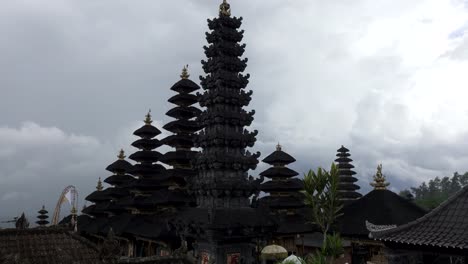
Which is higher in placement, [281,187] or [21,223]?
[281,187]

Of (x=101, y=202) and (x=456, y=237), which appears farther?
(x=101, y=202)

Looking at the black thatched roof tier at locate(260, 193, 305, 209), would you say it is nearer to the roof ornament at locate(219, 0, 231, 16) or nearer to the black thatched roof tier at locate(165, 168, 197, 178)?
the black thatched roof tier at locate(165, 168, 197, 178)

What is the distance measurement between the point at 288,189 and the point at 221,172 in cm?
1187

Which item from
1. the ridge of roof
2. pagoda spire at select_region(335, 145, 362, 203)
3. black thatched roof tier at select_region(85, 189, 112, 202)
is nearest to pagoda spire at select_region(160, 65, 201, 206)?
black thatched roof tier at select_region(85, 189, 112, 202)

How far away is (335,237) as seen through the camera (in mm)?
14867

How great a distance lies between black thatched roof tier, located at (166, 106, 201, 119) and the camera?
3728 cm

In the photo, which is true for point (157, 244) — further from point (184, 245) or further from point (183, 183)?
point (184, 245)

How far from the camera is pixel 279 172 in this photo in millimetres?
37188

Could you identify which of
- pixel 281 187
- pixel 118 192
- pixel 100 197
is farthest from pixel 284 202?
pixel 100 197

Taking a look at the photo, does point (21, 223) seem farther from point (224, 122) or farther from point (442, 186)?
point (442, 186)

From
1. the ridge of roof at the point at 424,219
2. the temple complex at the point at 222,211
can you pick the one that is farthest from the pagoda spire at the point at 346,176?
the ridge of roof at the point at 424,219

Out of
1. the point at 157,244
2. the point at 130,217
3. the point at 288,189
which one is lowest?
the point at 157,244

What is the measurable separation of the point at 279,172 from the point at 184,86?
531 inches

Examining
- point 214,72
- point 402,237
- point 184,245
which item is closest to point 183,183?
point 214,72
